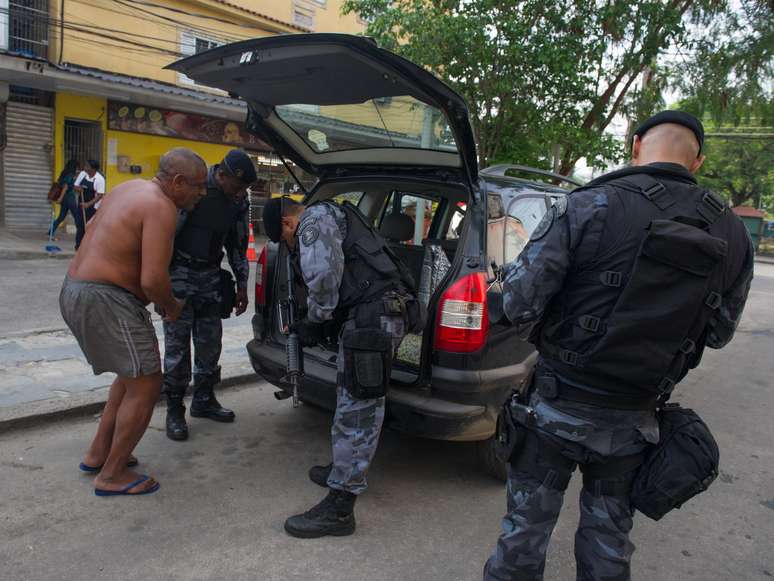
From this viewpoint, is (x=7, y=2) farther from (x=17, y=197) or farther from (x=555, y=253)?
(x=555, y=253)

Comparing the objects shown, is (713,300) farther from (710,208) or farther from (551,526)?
(551,526)

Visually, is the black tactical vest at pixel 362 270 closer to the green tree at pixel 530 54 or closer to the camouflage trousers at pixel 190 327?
the camouflage trousers at pixel 190 327

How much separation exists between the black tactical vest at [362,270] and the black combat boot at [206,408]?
5.16ft

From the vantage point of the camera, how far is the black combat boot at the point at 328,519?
2703mm

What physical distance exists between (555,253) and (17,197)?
1305 centimetres

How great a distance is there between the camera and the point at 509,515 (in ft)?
6.69

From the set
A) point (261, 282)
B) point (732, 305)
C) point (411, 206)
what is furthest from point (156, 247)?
point (411, 206)

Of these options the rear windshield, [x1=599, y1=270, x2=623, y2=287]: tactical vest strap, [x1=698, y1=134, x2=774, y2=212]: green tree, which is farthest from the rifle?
[x1=698, y1=134, x2=774, y2=212]: green tree

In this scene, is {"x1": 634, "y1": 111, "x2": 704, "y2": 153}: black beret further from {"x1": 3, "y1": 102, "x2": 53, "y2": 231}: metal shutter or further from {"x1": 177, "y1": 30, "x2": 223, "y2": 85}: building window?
{"x1": 177, "y1": 30, "x2": 223, "y2": 85}: building window

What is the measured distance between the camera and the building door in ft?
41.6

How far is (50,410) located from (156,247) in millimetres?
1690

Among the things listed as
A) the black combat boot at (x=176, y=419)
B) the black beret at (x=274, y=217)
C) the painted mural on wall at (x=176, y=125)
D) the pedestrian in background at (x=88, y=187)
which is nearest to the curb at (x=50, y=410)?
the black combat boot at (x=176, y=419)

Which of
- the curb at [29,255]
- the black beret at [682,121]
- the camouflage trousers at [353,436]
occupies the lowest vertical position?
the curb at [29,255]

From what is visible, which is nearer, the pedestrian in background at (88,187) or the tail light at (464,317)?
the tail light at (464,317)
